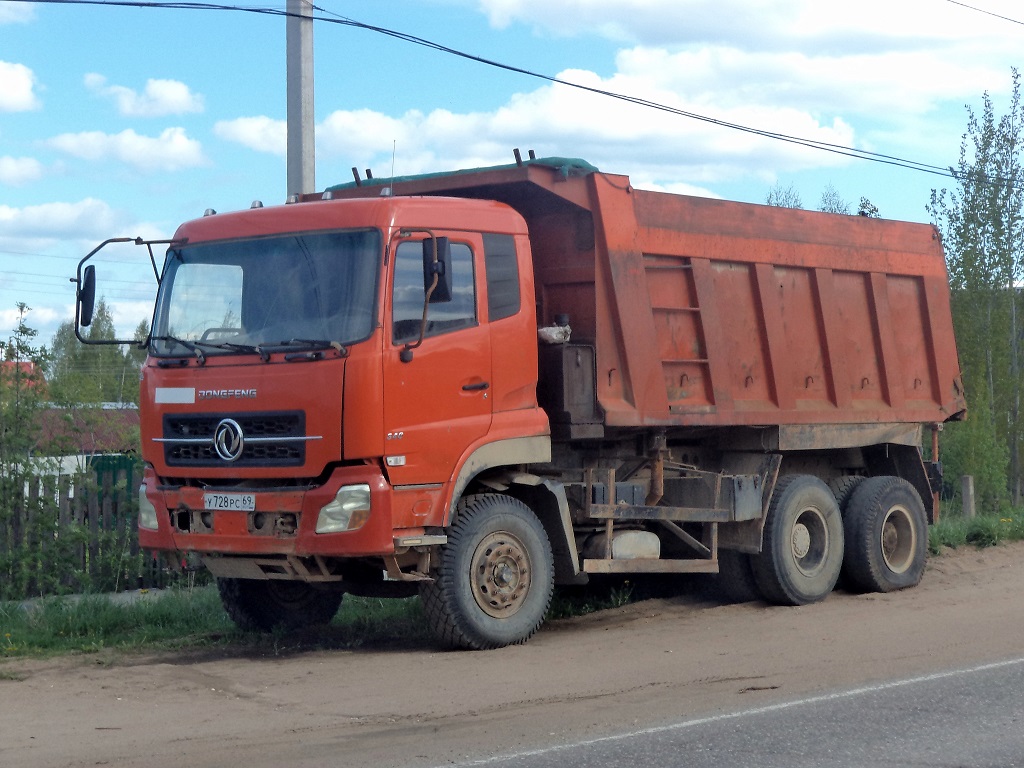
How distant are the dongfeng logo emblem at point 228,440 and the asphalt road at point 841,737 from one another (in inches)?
135

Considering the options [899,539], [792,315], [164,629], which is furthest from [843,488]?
[164,629]

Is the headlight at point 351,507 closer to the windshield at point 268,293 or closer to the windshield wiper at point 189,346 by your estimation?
the windshield at point 268,293

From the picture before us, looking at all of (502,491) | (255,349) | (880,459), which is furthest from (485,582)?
(880,459)

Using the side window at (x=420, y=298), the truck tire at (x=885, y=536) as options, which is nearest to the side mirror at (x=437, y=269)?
the side window at (x=420, y=298)

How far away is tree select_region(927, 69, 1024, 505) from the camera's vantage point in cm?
2300

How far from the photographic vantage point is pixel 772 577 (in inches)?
448

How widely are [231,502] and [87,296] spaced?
1916 mm

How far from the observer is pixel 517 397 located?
936cm

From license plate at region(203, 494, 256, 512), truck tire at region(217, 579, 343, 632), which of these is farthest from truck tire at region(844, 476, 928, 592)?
license plate at region(203, 494, 256, 512)

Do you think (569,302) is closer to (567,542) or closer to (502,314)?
(502,314)

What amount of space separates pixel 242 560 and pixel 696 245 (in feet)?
14.7

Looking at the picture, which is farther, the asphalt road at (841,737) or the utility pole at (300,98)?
the utility pole at (300,98)

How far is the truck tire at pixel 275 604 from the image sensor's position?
10.1 metres

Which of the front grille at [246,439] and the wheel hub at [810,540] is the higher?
the front grille at [246,439]
